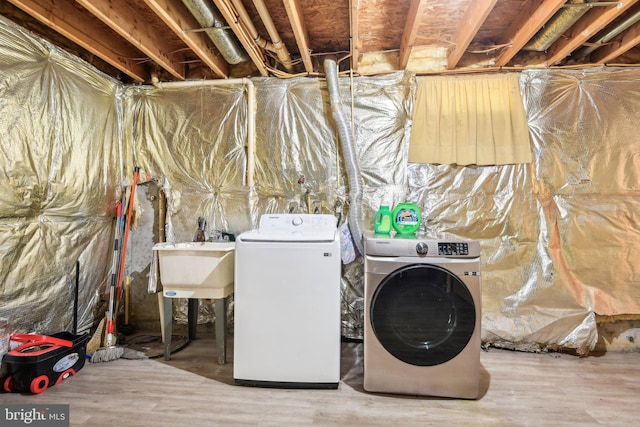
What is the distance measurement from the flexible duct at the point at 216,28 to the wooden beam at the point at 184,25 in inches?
4.6

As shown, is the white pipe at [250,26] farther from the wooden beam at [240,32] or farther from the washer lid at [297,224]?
the washer lid at [297,224]

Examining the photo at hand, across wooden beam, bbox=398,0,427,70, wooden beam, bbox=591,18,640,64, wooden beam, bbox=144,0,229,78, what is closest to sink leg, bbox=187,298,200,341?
wooden beam, bbox=144,0,229,78

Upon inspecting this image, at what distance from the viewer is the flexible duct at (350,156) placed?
2.38 meters

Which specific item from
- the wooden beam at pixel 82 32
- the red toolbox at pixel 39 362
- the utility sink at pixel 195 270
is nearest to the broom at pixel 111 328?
the red toolbox at pixel 39 362

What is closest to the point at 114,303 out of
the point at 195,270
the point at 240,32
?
the point at 195,270

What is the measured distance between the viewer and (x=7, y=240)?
1.86 m

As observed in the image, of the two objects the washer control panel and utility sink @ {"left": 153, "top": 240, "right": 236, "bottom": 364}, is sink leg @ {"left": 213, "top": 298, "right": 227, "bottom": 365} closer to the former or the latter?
utility sink @ {"left": 153, "top": 240, "right": 236, "bottom": 364}

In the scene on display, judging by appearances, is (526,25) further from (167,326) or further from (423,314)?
(167,326)

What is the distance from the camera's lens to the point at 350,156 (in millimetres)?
2396

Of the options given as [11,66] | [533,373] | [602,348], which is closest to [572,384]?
[533,373]

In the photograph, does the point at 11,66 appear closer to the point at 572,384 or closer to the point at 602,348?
the point at 572,384

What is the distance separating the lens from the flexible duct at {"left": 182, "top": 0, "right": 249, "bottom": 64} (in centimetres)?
188

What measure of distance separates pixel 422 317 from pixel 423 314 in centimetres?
2

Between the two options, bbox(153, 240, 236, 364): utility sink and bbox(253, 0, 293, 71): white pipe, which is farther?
bbox(153, 240, 236, 364): utility sink
